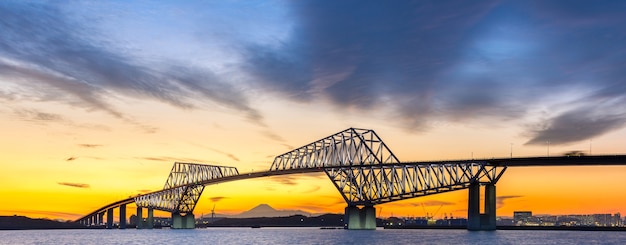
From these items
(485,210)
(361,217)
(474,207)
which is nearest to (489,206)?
(485,210)

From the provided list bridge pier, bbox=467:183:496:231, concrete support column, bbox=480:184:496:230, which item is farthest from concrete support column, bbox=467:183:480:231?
concrete support column, bbox=480:184:496:230

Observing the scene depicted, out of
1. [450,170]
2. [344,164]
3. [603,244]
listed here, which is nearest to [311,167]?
[344,164]

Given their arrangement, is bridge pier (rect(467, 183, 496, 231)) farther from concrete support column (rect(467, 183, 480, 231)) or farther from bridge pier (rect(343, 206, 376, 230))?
bridge pier (rect(343, 206, 376, 230))

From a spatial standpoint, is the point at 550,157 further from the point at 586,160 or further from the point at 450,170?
the point at 450,170

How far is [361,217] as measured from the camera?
180250 millimetres

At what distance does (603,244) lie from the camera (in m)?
123

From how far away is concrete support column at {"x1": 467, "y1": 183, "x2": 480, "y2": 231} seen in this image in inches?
5748

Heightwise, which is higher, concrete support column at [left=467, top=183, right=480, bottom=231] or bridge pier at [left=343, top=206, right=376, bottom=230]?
concrete support column at [left=467, top=183, right=480, bottom=231]

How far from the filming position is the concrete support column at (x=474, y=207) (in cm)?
14600

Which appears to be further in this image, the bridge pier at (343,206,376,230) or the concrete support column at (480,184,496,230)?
the bridge pier at (343,206,376,230)

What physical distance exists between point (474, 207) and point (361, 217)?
133ft

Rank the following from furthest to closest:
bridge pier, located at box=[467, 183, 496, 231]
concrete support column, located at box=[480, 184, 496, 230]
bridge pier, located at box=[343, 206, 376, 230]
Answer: bridge pier, located at box=[343, 206, 376, 230], bridge pier, located at box=[467, 183, 496, 231], concrete support column, located at box=[480, 184, 496, 230]

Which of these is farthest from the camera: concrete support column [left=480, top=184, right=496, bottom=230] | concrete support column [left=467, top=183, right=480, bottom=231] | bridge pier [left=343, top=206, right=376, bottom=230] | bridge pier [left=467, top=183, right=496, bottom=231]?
bridge pier [left=343, top=206, right=376, bottom=230]

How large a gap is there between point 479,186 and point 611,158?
88.1 feet
